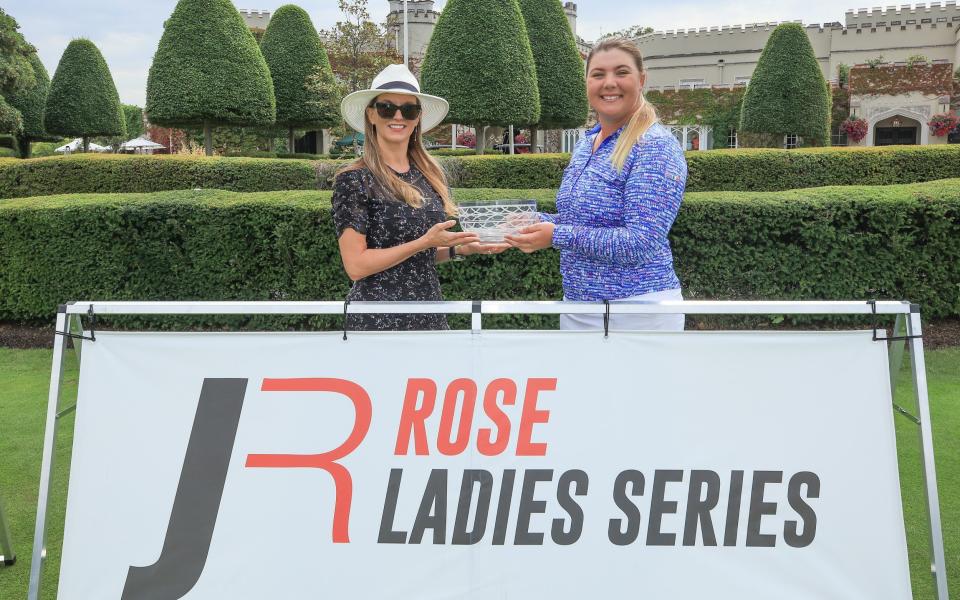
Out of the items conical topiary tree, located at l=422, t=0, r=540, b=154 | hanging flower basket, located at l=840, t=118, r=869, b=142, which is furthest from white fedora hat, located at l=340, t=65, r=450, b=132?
hanging flower basket, located at l=840, t=118, r=869, b=142

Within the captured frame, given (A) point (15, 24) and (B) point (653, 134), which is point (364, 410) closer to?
(B) point (653, 134)

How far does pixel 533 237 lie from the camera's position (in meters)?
2.73

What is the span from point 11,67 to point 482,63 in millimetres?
19286

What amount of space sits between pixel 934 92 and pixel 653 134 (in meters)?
42.4

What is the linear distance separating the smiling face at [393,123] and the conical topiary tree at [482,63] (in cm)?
1555

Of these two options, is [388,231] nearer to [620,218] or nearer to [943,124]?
[620,218]

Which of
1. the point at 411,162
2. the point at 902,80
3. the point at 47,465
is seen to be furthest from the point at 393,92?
the point at 902,80

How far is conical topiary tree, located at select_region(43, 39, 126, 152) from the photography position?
3000 centimetres

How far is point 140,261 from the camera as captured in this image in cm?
798

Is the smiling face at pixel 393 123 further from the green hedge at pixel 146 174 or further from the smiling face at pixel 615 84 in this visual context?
the green hedge at pixel 146 174

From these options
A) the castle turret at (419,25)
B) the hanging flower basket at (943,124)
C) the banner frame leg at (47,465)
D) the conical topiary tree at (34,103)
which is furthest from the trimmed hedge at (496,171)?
the castle turret at (419,25)

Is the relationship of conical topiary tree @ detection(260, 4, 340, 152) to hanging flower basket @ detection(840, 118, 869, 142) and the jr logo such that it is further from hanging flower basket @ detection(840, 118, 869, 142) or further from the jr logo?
hanging flower basket @ detection(840, 118, 869, 142)

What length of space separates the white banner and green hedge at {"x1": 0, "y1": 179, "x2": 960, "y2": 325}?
473cm

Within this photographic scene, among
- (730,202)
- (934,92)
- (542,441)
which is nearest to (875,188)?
(730,202)
